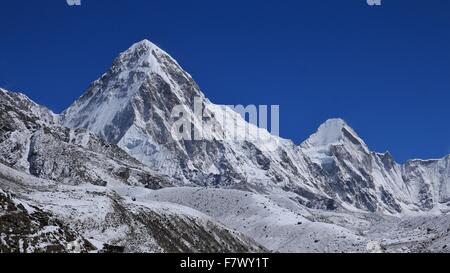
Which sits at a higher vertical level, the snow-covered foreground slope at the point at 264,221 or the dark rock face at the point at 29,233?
the snow-covered foreground slope at the point at 264,221

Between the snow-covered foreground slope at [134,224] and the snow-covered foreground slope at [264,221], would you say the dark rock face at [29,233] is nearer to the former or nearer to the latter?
the snow-covered foreground slope at [134,224]

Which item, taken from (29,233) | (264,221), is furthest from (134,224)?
(264,221)

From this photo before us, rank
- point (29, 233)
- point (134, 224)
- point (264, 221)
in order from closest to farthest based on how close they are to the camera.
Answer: point (29, 233), point (134, 224), point (264, 221)

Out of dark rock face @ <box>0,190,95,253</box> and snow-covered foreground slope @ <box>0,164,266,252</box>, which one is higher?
snow-covered foreground slope @ <box>0,164,266,252</box>

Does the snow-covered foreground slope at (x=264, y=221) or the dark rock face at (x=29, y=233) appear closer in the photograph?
the dark rock face at (x=29, y=233)

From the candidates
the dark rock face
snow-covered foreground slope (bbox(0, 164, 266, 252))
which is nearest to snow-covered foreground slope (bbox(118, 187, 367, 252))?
snow-covered foreground slope (bbox(0, 164, 266, 252))

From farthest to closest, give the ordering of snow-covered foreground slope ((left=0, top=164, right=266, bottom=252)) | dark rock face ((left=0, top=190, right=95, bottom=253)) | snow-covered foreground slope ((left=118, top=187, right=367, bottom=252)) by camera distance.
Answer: snow-covered foreground slope ((left=118, top=187, right=367, bottom=252)) → snow-covered foreground slope ((left=0, top=164, right=266, bottom=252)) → dark rock face ((left=0, top=190, right=95, bottom=253))

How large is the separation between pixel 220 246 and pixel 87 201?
28574mm

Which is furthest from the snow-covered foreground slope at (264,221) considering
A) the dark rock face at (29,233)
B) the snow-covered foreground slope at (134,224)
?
the dark rock face at (29,233)

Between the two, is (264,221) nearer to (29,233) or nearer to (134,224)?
(134,224)

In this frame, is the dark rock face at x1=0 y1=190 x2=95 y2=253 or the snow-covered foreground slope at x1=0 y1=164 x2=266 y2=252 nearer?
the dark rock face at x1=0 y1=190 x2=95 y2=253

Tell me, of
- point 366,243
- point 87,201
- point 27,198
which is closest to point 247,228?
point 366,243

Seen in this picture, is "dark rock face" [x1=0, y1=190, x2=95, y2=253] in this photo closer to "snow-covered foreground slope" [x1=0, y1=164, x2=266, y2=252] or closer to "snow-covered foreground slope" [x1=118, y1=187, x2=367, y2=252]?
"snow-covered foreground slope" [x1=0, y1=164, x2=266, y2=252]
